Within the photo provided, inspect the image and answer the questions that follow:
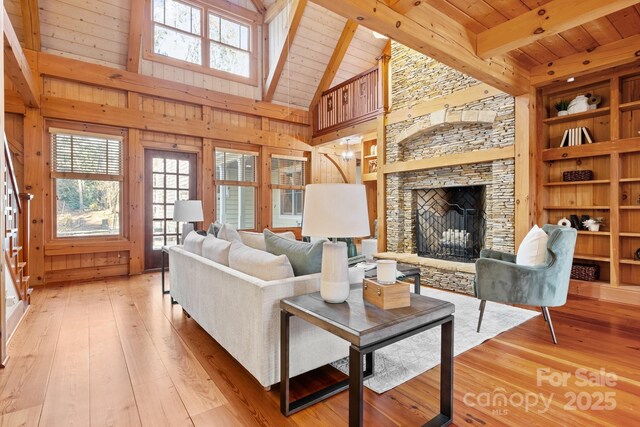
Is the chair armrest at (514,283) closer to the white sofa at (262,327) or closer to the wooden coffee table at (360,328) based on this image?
the wooden coffee table at (360,328)

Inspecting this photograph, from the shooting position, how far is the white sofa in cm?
188

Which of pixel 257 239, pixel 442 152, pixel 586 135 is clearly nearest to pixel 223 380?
pixel 257 239

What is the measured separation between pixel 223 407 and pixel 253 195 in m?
5.20

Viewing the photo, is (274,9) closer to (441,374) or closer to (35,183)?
(35,183)

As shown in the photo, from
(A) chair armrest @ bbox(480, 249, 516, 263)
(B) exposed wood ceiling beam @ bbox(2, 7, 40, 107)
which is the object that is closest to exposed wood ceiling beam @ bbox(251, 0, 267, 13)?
(B) exposed wood ceiling beam @ bbox(2, 7, 40, 107)

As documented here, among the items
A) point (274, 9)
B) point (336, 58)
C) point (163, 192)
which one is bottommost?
point (163, 192)

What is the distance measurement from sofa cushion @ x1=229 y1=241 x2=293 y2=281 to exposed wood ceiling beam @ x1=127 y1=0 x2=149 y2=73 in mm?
4605

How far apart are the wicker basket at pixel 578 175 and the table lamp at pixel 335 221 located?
3.69m

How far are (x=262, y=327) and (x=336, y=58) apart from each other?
632 cm

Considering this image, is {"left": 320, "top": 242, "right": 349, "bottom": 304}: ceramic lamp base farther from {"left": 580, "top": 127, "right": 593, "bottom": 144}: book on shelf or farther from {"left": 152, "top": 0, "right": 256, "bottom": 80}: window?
{"left": 152, "top": 0, "right": 256, "bottom": 80}: window

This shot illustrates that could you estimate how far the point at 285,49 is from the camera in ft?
20.3

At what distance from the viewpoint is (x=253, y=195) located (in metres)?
6.72

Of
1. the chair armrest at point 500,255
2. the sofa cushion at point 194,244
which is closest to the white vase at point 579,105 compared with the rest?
the chair armrest at point 500,255

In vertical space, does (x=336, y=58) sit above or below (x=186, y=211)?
above
